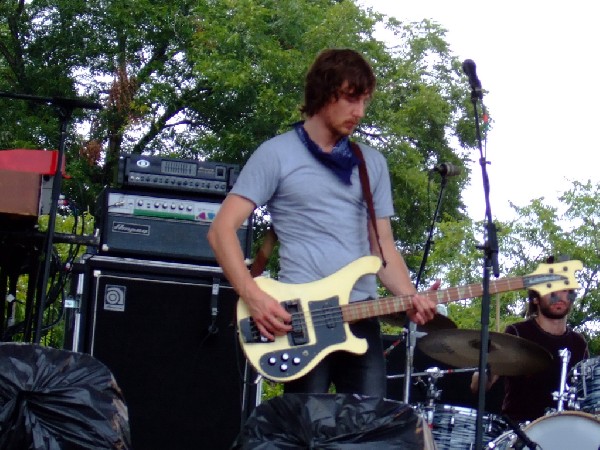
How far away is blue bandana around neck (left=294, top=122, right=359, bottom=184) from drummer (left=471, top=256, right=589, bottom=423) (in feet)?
7.88

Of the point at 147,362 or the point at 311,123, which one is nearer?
the point at 311,123

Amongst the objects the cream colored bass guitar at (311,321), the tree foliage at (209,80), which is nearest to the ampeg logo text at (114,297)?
the cream colored bass guitar at (311,321)

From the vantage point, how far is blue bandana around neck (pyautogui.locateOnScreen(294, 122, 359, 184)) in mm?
3438

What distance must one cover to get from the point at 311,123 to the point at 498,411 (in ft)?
11.1

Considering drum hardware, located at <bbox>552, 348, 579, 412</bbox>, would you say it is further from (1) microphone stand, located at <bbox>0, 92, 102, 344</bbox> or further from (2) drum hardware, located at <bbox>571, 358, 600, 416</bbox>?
(1) microphone stand, located at <bbox>0, 92, 102, 344</bbox>

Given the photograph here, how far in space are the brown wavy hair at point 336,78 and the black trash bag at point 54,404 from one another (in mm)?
1179

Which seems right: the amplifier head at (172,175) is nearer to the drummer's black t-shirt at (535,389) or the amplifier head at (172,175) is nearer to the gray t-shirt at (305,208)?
the gray t-shirt at (305,208)

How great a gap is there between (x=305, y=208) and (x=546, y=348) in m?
2.80

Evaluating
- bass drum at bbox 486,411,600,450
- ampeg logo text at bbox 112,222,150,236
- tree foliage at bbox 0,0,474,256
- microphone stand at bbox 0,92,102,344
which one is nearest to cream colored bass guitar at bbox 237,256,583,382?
microphone stand at bbox 0,92,102,344

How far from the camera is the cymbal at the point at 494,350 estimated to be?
4801 millimetres

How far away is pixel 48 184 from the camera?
15.5 feet

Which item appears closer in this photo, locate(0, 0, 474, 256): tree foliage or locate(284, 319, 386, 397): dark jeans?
locate(284, 319, 386, 397): dark jeans

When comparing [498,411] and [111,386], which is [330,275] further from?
[498,411]

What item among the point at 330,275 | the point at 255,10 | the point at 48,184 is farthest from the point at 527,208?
the point at 330,275
